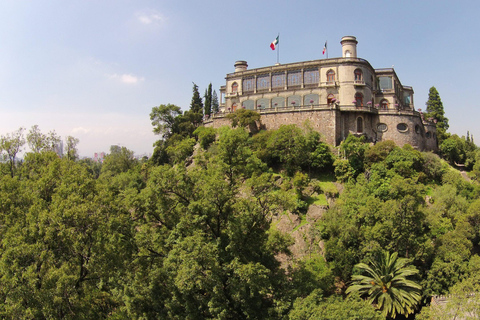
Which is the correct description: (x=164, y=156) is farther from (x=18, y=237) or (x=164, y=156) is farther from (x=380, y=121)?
(x=18, y=237)

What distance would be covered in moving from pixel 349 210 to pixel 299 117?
18888 millimetres

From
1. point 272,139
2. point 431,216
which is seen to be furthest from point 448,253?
point 272,139

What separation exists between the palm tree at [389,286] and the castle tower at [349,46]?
1329 inches

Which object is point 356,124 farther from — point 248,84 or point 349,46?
point 248,84

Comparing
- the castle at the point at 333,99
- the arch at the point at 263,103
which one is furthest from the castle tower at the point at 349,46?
the arch at the point at 263,103

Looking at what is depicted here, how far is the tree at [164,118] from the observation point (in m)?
56.5

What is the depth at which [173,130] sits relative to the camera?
Result: 57.2 meters

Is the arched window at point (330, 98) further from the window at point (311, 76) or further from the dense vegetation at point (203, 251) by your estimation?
the dense vegetation at point (203, 251)

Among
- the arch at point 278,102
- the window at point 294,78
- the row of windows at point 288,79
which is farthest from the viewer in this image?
the arch at point 278,102

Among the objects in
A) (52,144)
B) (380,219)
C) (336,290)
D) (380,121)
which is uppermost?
(380,121)

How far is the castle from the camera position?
45125 millimetres

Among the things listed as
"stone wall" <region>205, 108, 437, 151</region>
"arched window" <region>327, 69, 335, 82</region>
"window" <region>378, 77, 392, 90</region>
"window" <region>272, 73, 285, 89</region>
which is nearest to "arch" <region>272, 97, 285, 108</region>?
"window" <region>272, 73, 285, 89</region>

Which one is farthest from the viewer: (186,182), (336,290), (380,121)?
(380,121)

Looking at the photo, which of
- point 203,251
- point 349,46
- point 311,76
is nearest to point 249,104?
point 311,76
